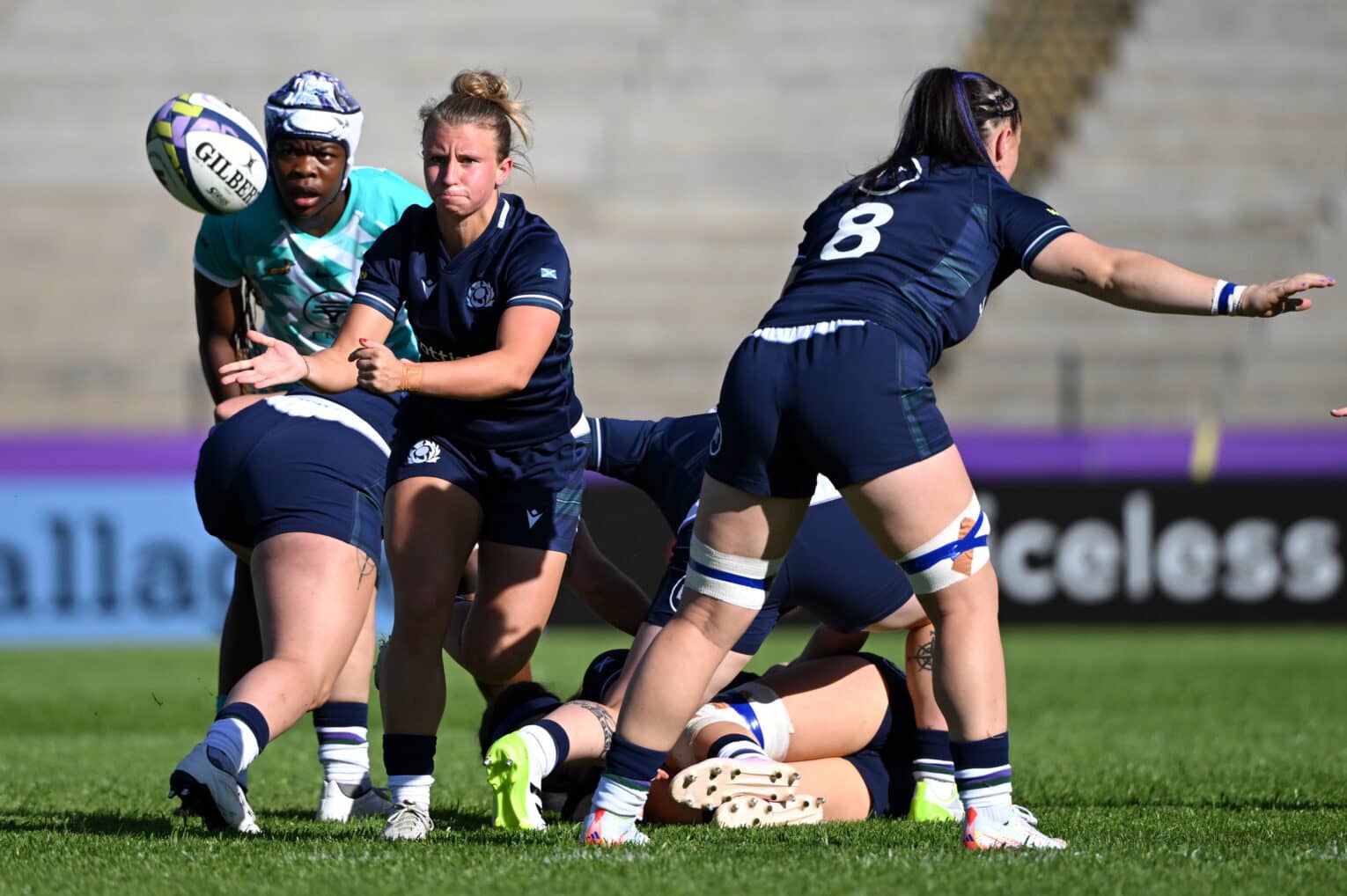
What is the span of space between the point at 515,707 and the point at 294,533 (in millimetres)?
929

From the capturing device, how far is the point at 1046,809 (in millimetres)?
5273

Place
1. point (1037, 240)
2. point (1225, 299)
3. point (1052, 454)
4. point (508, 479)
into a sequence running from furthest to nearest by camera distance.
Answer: point (1052, 454)
point (508, 479)
point (1037, 240)
point (1225, 299)

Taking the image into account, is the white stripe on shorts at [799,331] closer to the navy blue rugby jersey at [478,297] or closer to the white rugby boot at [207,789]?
the navy blue rugby jersey at [478,297]

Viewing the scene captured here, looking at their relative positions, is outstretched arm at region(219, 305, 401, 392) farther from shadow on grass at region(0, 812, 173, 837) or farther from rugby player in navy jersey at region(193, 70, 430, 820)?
shadow on grass at region(0, 812, 173, 837)

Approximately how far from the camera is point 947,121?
14.5 feet

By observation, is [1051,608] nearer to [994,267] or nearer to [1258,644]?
[1258,644]

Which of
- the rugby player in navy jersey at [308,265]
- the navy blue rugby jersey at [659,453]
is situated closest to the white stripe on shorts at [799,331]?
the navy blue rugby jersey at [659,453]

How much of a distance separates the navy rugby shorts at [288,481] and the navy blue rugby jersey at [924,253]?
1.36m

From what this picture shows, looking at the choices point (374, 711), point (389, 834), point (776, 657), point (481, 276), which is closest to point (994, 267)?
point (481, 276)

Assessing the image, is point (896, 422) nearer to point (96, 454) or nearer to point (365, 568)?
point (365, 568)

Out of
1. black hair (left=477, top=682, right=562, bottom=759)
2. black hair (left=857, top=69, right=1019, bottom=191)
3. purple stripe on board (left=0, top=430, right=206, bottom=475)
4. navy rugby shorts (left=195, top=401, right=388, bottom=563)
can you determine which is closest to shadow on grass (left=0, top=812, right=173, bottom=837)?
navy rugby shorts (left=195, top=401, right=388, bottom=563)

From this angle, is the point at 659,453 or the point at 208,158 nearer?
the point at 208,158

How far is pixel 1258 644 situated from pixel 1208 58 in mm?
12420

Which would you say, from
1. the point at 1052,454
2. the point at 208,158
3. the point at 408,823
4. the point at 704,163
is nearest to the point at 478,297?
the point at 208,158
